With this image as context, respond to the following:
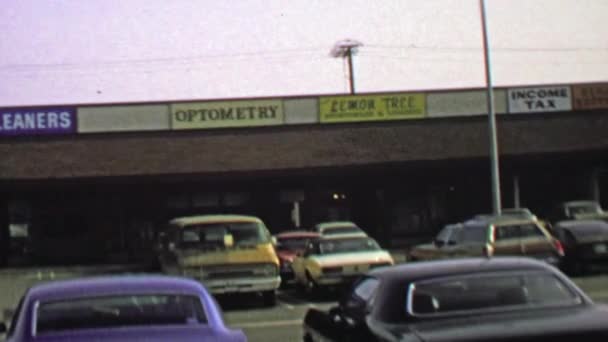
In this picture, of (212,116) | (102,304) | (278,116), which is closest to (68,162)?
(212,116)

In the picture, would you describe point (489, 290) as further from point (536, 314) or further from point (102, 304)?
point (102, 304)

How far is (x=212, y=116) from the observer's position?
122ft

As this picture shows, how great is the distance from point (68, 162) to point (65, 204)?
9.27 ft

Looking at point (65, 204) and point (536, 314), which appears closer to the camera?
point (536, 314)

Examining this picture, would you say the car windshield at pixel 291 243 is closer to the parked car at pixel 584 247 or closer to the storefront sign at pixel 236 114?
the parked car at pixel 584 247

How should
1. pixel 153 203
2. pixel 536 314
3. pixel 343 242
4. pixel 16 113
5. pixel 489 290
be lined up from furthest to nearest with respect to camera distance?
pixel 153 203 → pixel 16 113 → pixel 343 242 → pixel 489 290 → pixel 536 314

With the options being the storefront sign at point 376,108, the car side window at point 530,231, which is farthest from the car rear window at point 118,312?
the storefront sign at point 376,108

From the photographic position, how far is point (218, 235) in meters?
18.8

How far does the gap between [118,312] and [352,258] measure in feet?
43.6

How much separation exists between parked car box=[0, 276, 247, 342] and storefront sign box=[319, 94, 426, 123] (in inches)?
1196

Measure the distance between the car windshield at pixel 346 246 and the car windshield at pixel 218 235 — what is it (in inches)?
93.2

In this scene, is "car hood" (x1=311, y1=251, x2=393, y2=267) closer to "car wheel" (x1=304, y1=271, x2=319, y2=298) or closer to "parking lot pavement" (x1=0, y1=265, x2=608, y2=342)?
"car wheel" (x1=304, y1=271, x2=319, y2=298)

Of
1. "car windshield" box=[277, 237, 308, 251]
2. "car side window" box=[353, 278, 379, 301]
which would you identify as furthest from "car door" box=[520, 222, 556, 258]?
"car side window" box=[353, 278, 379, 301]

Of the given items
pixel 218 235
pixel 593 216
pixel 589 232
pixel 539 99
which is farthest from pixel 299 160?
pixel 218 235
